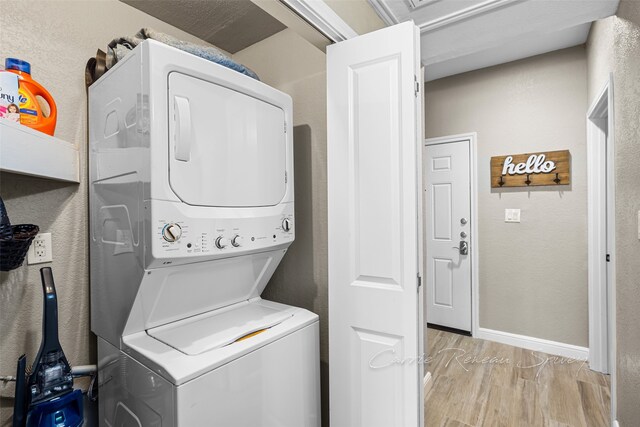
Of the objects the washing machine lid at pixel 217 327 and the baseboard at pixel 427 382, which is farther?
the baseboard at pixel 427 382

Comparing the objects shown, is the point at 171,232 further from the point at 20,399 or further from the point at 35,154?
the point at 20,399

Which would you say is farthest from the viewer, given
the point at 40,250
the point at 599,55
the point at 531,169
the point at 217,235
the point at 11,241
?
the point at 531,169

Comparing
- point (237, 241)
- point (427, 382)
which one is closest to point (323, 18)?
point (237, 241)

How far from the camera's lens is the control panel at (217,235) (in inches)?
41.9

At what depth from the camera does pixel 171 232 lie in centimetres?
107

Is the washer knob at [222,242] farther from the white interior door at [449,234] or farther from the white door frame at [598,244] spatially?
the white door frame at [598,244]

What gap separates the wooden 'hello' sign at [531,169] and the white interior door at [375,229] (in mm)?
2107

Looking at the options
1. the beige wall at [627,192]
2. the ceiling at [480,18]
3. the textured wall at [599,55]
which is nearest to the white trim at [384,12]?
the ceiling at [480,18]

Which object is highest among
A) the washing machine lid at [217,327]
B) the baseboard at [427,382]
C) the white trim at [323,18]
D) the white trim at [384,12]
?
the white trim at [384,12]

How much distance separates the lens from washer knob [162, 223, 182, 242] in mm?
1060

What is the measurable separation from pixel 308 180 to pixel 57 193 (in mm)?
1143

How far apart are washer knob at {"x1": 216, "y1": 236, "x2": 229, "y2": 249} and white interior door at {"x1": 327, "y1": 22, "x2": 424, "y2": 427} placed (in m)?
0.51

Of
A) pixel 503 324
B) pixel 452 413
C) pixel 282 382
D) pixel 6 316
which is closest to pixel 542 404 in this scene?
pixel 452 413

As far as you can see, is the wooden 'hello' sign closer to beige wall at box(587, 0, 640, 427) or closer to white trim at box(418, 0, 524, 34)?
beige wall at box(587, 0, 640, 427)
